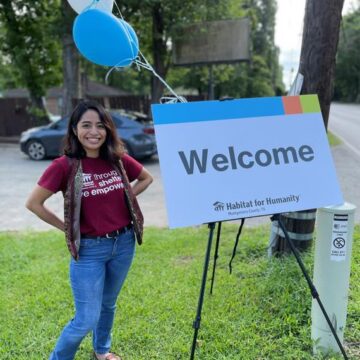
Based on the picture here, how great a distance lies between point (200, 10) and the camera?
13.9m

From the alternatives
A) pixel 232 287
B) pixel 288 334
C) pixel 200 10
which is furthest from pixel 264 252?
pixel 200 10

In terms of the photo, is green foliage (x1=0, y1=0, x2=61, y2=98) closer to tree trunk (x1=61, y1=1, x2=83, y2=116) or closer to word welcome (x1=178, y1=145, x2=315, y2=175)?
tree trunk (x1=61, y1=1, x2=83, y2=116)

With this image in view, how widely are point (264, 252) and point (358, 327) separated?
5.04 ft

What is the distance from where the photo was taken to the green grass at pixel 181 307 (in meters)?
2.99

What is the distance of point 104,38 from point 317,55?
6.06 ft

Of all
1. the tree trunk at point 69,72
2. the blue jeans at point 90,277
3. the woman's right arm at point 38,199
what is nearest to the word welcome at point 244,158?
the blue jeans at point 90,277

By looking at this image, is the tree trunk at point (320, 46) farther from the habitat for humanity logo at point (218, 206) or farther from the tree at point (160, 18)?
the tree at point (160, 18)

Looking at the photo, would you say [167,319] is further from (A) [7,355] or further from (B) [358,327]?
(B) [358,327]

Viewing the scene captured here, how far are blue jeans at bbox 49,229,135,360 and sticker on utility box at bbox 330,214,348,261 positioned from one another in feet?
4.24

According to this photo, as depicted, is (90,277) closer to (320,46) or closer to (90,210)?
(90,210)

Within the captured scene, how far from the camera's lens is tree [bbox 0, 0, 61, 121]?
50.9 feet

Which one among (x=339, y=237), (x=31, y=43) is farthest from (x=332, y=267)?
(x=31, y=43)

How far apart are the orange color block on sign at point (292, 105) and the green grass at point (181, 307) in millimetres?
1529

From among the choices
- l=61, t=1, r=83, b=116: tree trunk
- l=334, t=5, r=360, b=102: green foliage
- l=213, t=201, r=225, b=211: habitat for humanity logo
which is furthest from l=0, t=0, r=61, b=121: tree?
l=334, t=5, r=360, b=102: green foliage
